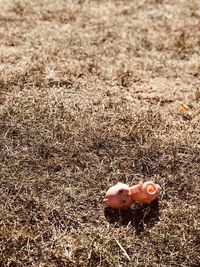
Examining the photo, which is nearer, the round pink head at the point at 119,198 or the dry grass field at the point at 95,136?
the dry grass field at the point at 95,136

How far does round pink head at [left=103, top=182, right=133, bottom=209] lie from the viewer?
3.06 m

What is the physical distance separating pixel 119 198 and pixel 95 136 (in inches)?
29.5

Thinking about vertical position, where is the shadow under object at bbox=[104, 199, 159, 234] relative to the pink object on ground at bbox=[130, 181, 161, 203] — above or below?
below

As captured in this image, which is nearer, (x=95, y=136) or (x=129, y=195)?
(x=129, y=195)

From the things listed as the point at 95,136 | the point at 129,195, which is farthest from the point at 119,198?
the point at 95,136

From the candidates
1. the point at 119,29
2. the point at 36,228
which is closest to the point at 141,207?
the point at 36,228

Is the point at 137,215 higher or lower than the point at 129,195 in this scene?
lower

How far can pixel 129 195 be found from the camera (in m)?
3.08

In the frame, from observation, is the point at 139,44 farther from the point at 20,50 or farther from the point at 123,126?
the point at 123,126

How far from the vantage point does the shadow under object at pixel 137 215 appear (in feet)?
9.89

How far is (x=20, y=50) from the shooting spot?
4.94 meters

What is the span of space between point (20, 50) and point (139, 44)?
1.31 meters

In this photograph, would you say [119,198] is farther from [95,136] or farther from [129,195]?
[95,136]

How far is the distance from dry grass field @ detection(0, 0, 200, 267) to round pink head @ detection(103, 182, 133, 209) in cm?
6
